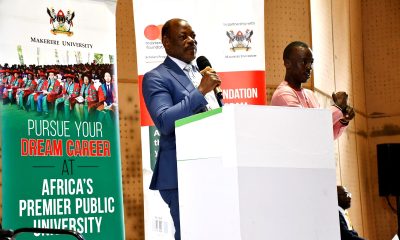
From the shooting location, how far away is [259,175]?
79.8 inches

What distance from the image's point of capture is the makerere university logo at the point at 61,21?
3.93 metres

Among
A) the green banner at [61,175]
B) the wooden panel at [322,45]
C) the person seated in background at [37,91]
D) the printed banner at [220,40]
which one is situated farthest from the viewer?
the wooden panel at [322,45]

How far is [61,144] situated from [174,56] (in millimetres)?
1300

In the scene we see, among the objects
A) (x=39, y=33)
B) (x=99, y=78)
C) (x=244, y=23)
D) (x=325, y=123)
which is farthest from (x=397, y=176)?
(x=325, y=123)

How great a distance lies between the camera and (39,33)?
3.84 m

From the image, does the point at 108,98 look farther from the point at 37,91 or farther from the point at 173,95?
the point at 173,95

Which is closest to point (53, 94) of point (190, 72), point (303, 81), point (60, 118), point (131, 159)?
point (60, 118)

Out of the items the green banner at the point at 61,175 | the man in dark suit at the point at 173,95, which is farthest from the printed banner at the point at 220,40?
the man in dark suit at the point at 173,95

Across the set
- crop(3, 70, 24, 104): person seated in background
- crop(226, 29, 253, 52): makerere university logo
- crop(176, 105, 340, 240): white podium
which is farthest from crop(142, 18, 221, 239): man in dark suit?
crop(226, 29, 253, 52): makerere university logo

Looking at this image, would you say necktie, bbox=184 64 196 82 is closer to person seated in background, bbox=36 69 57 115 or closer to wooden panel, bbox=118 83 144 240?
person seated in background, bbox=36 69 57 115

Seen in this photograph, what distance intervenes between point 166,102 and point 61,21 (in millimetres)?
1587

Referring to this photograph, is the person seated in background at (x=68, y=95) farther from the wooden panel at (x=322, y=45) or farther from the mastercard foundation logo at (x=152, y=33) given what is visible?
the wooden panel at (x=322, y=45)

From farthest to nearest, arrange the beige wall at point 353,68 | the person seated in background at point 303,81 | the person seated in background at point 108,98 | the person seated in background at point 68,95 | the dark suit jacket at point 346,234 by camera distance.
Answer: the beige wall at point 353,68 → the dark suit jacket at point 346,234 → the person seated in background at point 108,98 → the person seated in background at point 68,95 → the person seated in background at point 303,81

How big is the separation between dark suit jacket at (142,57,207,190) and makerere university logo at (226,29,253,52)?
1.96 meters
